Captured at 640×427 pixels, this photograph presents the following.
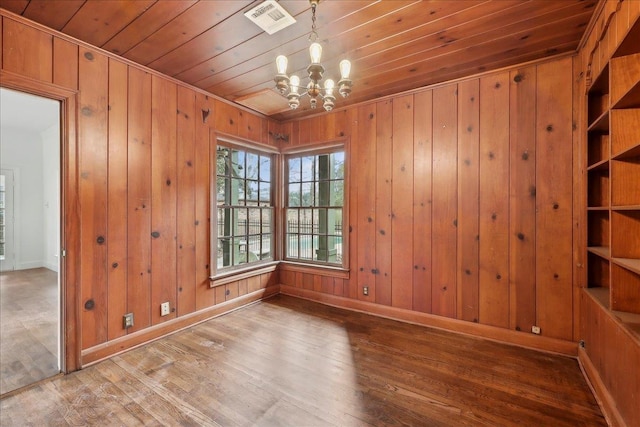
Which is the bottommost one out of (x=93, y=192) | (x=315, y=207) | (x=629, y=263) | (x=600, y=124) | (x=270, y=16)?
(x=629, y=263)

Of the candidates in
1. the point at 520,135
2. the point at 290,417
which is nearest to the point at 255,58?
the point at 520,135

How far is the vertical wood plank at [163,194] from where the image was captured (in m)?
2.75

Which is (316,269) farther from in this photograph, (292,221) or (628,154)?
(628,154)

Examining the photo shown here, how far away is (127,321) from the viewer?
8.31 ft

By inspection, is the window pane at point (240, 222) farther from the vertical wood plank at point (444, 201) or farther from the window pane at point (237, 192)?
the vertical wood plank at point (444, 201)

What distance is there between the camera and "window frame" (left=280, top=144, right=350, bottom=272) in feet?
12.1

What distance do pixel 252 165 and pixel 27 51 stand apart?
2326 mm

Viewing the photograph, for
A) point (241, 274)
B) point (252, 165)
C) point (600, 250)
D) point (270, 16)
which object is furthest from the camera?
point (252, 165)

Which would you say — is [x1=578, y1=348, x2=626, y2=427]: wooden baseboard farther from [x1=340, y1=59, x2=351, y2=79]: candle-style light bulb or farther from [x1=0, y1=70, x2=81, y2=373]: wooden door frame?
[x1=0, y1=70, x2=81, y2=373]: wooden door frame

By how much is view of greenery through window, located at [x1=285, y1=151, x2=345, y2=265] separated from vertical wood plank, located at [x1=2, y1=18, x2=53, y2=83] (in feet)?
8.98

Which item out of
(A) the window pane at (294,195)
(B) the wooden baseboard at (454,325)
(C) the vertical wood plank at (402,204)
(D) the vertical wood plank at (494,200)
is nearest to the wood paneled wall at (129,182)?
(A) the window pane at (294,195)

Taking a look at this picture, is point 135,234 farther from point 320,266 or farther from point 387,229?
point 387,229

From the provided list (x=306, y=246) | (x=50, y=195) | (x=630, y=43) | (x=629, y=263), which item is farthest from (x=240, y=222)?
(x=50, y=195)

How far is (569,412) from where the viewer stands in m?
1.75
